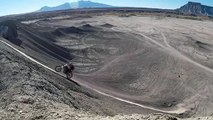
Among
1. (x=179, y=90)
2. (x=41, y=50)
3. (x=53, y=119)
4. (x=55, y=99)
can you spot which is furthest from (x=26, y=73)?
(x=41, y=50)

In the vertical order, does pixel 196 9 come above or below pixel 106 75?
above

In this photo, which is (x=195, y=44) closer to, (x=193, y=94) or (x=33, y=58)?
(x=193, y=94)

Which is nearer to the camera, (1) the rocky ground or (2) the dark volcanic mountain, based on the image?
(1) the rocky ground

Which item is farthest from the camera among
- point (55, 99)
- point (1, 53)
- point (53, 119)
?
point (1, 53)

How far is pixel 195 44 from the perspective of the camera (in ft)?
161

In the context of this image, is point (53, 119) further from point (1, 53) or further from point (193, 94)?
point (193, 94)

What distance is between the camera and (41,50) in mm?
41938

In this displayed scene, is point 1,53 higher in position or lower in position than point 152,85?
higher

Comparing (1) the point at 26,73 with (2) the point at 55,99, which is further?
(1) the point at 26,73

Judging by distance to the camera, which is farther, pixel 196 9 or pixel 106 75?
pixel 196 9

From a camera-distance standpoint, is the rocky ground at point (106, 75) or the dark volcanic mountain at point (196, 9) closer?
the rocky ground at point (106, 75)

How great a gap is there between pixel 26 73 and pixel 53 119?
940cm

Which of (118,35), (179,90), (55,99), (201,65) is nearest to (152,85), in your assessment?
(179,90)

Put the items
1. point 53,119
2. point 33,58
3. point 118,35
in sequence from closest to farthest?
1. point 53,119
2. point 33,58
3. point 118,35
